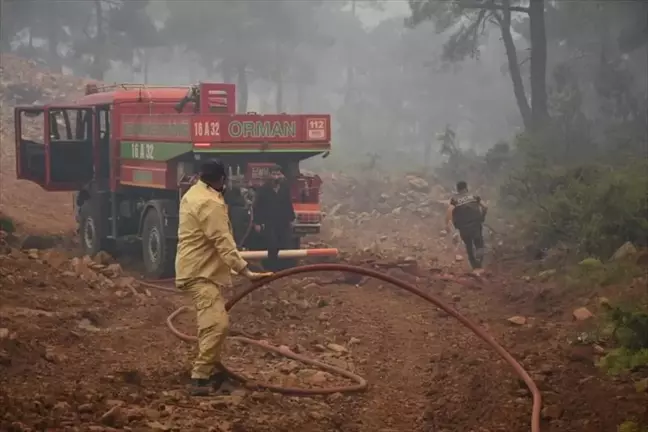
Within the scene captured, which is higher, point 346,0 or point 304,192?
point 346,0

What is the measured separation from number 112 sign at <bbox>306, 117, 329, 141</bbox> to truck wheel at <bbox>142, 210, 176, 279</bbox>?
2.51 m

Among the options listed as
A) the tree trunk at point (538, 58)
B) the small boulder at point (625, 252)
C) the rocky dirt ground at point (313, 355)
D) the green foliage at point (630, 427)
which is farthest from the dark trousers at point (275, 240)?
the tree trunk at point (538, 58)

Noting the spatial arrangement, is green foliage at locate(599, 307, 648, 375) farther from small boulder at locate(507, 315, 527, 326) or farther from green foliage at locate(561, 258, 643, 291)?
green foliage at locate(561, 258, 643, 291)

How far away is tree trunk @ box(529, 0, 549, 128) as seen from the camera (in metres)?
26.1

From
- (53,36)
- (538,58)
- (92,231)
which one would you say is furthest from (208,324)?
(53,36)

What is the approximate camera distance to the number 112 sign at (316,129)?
13.0m

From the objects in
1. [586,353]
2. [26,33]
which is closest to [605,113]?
[586,353]

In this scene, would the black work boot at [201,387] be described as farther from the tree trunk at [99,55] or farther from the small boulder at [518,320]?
the tree trunk at [99,55]

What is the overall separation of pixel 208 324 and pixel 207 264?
1.54ft

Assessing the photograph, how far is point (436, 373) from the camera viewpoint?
7965 millimetres

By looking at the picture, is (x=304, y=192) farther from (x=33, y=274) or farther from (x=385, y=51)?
(x=385, y=51)

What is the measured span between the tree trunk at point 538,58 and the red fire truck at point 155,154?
14484mm

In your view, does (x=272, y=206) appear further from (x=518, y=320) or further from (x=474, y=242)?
(x=518, y=320)

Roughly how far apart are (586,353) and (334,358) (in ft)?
7.59
